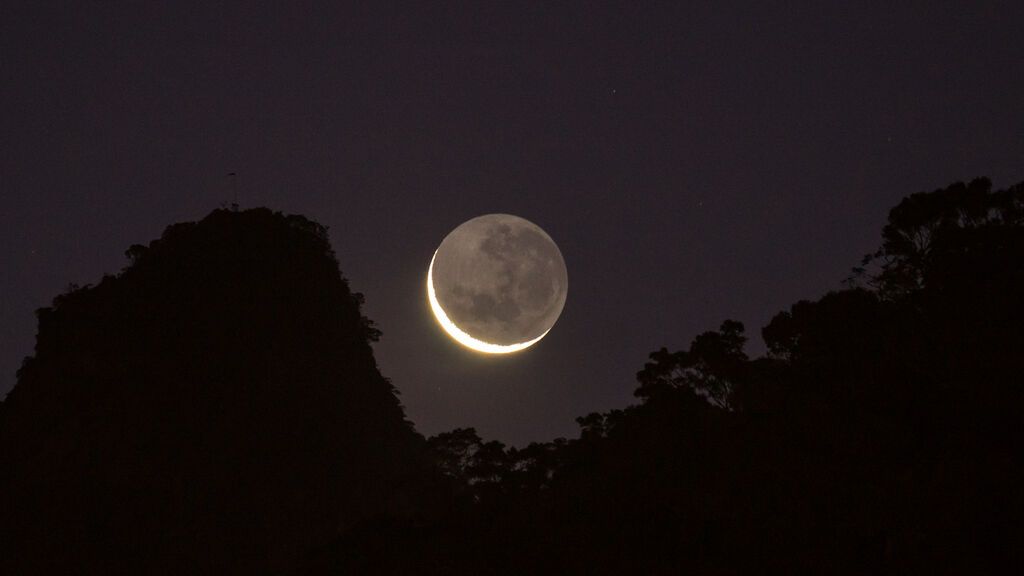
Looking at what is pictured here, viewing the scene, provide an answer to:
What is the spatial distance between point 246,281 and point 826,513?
64.3 m

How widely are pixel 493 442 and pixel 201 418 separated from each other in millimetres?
27934

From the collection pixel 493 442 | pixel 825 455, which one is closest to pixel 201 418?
pixel 493 442

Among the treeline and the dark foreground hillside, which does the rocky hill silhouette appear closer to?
the dark foreground hillside

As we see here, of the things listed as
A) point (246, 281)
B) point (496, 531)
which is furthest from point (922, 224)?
point (246, 281)

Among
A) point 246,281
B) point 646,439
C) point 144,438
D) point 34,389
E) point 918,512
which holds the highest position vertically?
point 246,281

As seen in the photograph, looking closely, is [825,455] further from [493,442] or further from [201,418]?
[201,418]

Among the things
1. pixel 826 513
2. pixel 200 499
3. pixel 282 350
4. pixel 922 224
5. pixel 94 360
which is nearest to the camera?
pixel 826 513

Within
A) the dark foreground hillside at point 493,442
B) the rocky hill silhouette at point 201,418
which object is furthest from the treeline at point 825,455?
the rocky hill silhouette at point 201,418

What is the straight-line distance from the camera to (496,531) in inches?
1547

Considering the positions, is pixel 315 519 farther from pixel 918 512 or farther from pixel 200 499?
pixel 918 512

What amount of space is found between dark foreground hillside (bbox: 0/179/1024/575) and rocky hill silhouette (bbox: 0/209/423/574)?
21 cm

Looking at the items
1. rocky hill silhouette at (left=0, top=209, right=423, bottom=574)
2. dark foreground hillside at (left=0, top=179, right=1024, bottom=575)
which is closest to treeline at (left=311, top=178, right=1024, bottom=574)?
dark foreground hillside at (left=0, top=179, right=1024, bottom=575)

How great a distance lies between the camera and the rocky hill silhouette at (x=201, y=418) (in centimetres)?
6475

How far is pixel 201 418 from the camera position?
7062 centimetres
